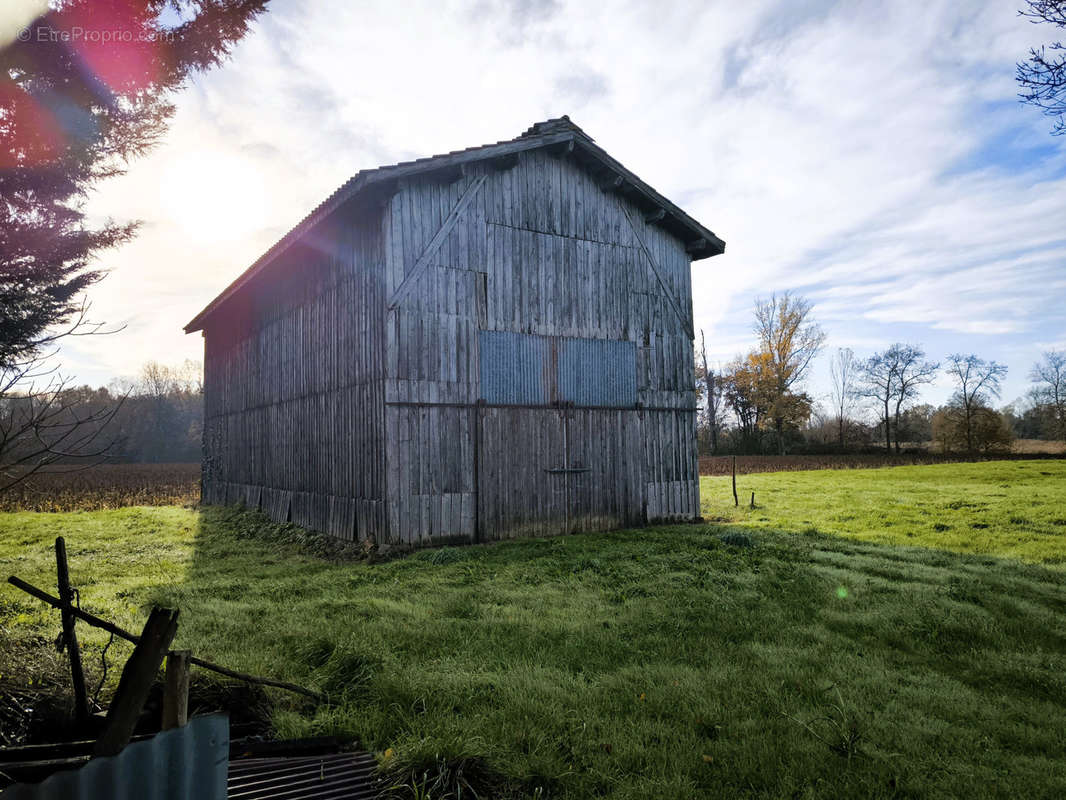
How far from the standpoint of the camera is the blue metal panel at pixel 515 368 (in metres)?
12.4

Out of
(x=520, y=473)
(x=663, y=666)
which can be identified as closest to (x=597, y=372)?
(x=520, y=473)

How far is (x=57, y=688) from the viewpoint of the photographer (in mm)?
3973

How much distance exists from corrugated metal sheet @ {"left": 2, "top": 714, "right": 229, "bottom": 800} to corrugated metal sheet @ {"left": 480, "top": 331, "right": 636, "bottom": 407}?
979 cm

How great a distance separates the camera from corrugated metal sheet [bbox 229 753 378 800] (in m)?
3.37

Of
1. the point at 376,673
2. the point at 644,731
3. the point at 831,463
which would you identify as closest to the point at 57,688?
the point at 376,673

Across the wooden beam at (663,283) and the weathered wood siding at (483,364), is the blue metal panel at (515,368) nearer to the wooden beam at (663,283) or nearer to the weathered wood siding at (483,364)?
the weathered wood siding at (483,364)

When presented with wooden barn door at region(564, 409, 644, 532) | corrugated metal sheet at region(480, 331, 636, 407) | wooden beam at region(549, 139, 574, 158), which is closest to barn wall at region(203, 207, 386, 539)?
corrugated metal sheet at region(480, 331, 636, 407)

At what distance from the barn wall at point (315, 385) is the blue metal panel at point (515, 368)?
6.90ft

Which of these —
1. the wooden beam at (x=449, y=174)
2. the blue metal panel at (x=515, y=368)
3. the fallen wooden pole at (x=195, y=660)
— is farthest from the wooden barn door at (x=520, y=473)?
the fallen wooden pole at (x=195, y=660)

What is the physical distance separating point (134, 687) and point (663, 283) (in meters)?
14.1

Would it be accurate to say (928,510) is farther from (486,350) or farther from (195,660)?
(195,660)

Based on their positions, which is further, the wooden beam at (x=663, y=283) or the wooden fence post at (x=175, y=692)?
the wooden beam at (x=663, y=283)

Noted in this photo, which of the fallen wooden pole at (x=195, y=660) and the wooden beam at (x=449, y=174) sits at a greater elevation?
the wooden beam at (x=449, y=174)

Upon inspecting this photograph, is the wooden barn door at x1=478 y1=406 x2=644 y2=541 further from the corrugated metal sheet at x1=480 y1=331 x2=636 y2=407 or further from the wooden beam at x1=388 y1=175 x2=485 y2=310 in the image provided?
the wooden beam at x1=388 y1=175 x2=485 y2=310
